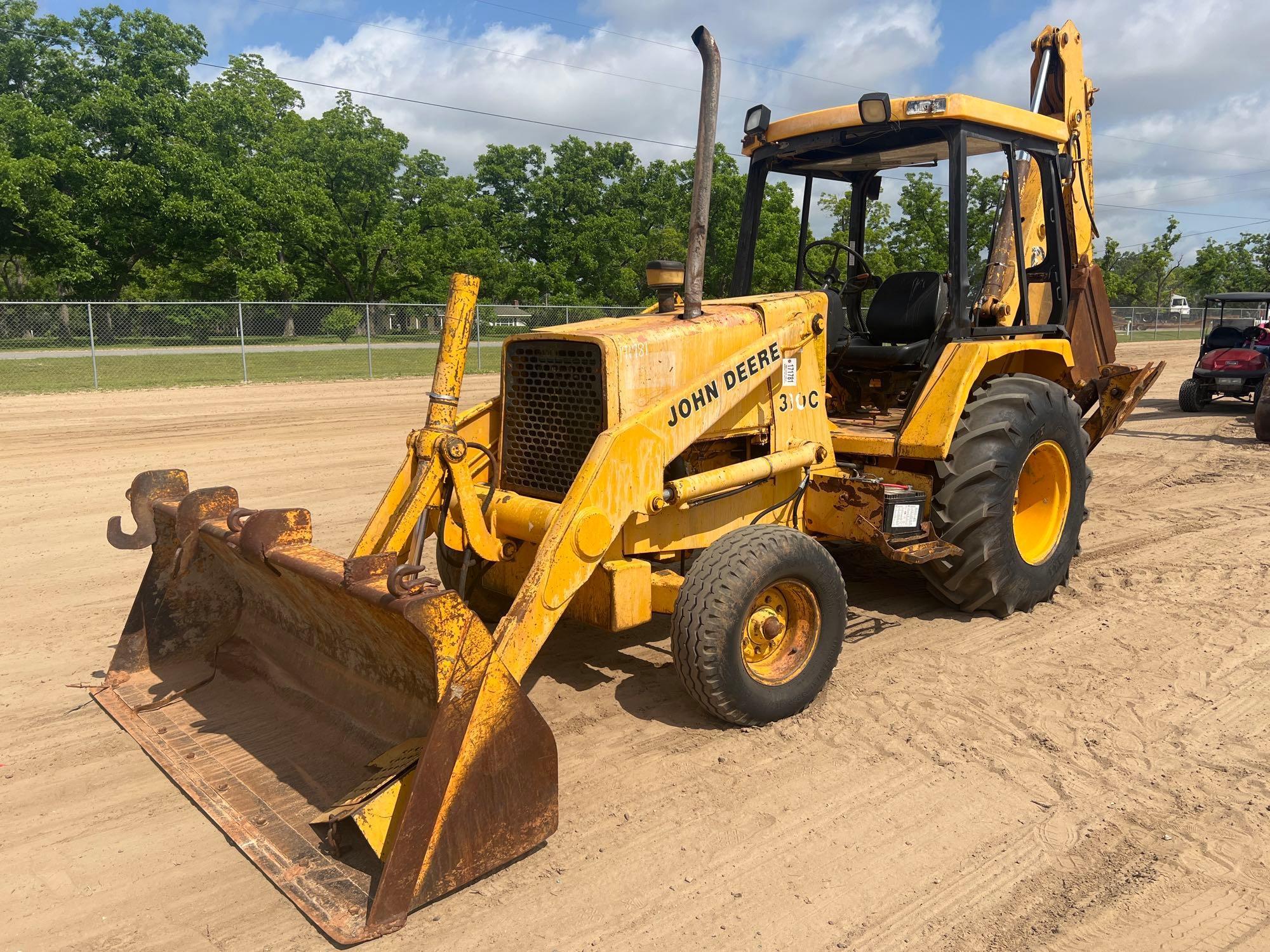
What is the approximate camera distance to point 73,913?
295cm

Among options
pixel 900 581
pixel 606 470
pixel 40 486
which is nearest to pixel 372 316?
pixel 40 486

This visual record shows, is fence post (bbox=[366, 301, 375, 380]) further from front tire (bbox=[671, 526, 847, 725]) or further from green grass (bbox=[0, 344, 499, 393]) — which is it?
front tire (bbox=[671, 526, 847, 725])

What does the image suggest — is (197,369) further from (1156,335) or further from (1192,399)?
(1156,335)

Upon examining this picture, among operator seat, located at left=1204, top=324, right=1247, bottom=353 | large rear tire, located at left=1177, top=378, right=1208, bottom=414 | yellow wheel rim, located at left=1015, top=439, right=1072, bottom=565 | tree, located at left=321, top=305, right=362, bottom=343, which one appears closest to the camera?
yellow wheel rim, located at left=1015, top=439, right=1072, bottom=565

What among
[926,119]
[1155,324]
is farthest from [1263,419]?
[1155,324]

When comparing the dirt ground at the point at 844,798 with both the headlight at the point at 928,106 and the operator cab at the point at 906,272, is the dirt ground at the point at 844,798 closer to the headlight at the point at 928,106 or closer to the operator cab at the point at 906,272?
the operator cab at the point at 906,272

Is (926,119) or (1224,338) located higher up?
(926,119)

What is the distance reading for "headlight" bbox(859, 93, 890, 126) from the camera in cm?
506

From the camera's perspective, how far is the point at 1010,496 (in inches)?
206

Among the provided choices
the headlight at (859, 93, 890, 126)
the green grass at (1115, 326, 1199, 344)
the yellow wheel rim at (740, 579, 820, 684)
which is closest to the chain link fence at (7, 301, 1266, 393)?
the headlight at (859, 93, 890, 126)

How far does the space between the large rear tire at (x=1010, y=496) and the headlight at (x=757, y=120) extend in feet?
6.74

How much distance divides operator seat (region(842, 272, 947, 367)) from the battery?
1039 millimetres

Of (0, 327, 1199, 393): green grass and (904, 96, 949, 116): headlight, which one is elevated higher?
(904, 96, 949, 116): headlight

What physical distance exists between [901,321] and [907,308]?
0.08 metres
